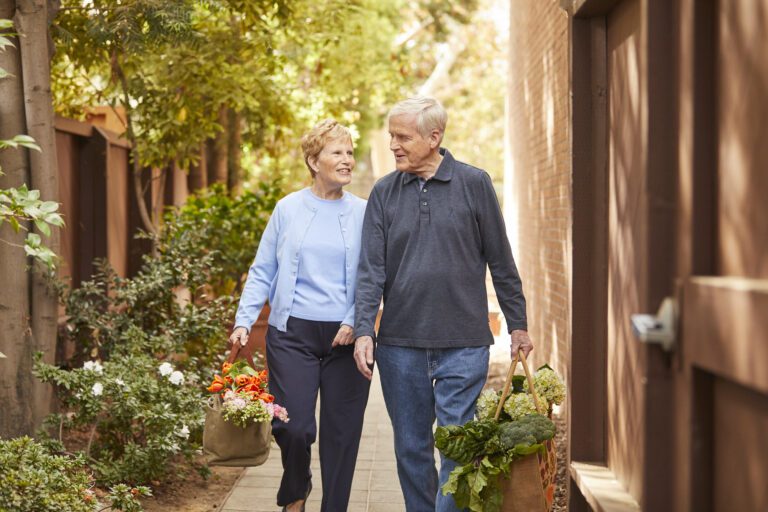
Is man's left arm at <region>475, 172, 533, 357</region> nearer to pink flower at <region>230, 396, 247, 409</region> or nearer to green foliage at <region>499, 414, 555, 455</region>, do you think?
green foliage at <region>499, 414, 555, 455</region>

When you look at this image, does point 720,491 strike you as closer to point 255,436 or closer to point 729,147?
point 729,147

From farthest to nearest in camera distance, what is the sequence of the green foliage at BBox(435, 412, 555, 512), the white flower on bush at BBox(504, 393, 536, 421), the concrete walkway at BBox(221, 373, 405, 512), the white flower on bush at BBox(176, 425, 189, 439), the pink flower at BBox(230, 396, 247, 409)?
the concrete walkway at BBox(221, 373, 405, 512), the white flower on bush at BBox(176, 425, 189, 439), the pink flower at BBox(230, 396, 247, 409), the white flower on bush at BBox(504, 393, 536, 421), the green foliage at BBox(435, 412, 555, 512)

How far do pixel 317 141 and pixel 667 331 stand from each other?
2.77 m

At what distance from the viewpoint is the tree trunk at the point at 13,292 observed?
6035 millimetres

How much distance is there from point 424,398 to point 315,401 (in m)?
0.70

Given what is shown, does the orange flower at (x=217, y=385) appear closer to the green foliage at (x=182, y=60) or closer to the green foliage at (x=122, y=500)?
the green foliage at (x=122, y=500)

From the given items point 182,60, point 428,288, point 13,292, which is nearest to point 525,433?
point 428,288

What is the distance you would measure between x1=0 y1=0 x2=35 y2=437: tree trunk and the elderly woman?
1.56 m

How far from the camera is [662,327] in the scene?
9.28ft

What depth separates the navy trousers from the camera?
5191 millimetres

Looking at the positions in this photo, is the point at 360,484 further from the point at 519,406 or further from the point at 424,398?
the point at 519,406

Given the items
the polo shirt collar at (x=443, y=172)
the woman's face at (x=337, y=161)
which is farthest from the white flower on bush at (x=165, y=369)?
the polo shirt collar at (x=443, y=172)

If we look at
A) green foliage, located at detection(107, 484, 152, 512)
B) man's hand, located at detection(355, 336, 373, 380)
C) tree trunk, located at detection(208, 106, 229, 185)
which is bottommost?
green foliage, located at detection(107, 484, 152, 512)

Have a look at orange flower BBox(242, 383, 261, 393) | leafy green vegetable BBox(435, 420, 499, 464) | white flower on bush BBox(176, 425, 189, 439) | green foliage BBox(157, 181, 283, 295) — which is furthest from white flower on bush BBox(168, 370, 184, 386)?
green foliage BBox(157, 181, 283, 295)
